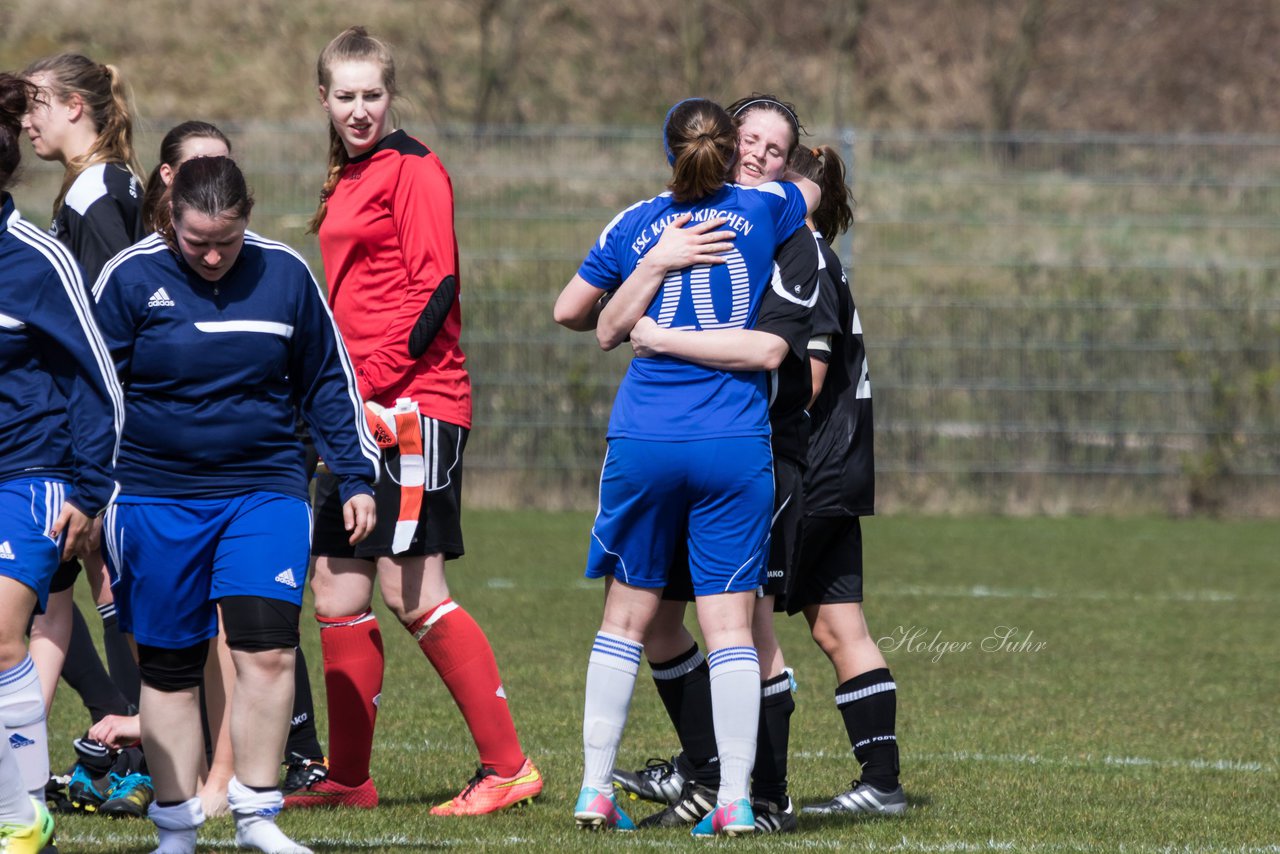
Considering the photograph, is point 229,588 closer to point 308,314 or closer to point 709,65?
point 308,314

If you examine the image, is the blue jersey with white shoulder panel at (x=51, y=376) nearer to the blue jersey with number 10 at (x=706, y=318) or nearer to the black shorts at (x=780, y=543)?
the blue jersey with number 10 at (x=706, y=318)

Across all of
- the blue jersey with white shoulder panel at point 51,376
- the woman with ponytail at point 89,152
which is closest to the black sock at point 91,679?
the woman with ponytail at point 89,152

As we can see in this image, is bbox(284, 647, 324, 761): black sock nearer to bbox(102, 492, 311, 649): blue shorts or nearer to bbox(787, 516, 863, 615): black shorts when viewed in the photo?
bbox(102, 492, 311, 649): blue shorts

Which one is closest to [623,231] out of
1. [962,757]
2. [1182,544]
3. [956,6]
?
[962,757]

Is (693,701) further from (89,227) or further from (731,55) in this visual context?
(731,55)

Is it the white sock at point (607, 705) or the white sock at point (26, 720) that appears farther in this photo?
the white sock at point (607, 705)

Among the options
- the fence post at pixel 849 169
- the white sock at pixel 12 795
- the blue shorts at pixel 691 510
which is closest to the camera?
the white sock at pixel 12 795

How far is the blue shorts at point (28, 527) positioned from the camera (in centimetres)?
397

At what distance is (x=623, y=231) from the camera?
466 cm

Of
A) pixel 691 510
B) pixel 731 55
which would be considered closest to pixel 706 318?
pixel 691 510

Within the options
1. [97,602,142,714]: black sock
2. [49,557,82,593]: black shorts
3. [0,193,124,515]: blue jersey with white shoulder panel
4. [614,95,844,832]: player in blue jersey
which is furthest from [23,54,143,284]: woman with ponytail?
[614,95,844,832]: player in blue jersey

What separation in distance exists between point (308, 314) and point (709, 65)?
24.9 metres

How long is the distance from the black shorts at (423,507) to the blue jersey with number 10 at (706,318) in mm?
730

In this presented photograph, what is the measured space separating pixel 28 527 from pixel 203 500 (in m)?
0.41
